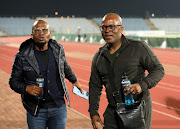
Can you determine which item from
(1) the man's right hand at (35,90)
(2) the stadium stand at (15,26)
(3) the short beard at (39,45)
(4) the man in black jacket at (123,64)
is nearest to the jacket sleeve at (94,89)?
(4) the man in black jacket at (123,64)

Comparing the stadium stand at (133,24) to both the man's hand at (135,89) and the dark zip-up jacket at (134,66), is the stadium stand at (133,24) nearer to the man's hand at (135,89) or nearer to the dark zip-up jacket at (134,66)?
the dark zip-up jacket at (134,66)

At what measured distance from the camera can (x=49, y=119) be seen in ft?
12.1

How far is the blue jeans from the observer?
3.58 meters

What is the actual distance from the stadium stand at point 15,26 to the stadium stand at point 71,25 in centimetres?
411

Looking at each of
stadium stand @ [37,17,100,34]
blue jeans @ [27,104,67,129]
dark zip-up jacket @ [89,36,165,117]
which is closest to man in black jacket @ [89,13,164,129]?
dark zip-up jacket @ [89,36,165,117]

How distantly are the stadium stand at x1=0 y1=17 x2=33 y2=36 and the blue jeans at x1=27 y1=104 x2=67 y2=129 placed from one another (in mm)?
63211

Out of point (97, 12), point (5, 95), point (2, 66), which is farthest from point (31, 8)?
point (5, 95)

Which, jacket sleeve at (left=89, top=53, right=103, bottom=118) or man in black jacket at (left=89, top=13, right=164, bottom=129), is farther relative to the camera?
jacket sleeve at (left=89, top=53, right=103, bottom=118)

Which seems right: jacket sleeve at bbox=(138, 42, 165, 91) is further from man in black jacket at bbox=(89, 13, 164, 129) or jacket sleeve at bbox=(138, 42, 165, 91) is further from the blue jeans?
the blue jeans

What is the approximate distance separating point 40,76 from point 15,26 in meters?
66.2

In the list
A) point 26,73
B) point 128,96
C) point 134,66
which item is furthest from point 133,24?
point 128,96

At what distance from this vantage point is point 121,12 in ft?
269

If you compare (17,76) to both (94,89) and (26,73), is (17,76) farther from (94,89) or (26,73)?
(94,89)

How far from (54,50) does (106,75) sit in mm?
886
